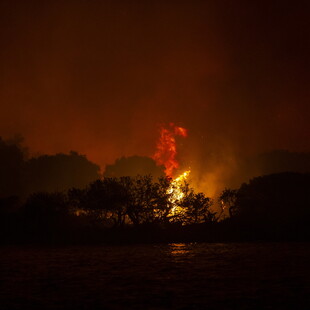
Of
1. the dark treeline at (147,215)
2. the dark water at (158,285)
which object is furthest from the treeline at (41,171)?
the dark water at (158,285)

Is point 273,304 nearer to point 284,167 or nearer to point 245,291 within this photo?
point 245,291

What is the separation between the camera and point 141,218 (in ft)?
302

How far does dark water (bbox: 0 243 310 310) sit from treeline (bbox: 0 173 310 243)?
40.5 meters

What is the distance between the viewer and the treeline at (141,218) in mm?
84750

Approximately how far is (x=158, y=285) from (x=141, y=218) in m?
62.8

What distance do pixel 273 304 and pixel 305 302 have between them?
1.61 metres

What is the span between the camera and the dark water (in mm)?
23203

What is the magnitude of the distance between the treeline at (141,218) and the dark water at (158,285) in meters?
40.5

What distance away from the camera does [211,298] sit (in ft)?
79.8

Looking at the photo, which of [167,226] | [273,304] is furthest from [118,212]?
[273,304]

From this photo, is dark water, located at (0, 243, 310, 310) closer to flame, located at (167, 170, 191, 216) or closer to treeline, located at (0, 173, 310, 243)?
treeline, located at (0, 173, 310, 243)

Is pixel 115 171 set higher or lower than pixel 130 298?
higher

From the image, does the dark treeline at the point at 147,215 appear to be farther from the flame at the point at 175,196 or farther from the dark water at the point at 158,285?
the dark water at the point at 158,285

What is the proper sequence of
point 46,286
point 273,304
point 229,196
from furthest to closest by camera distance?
point 229,196
point 46,286
point 273,304
